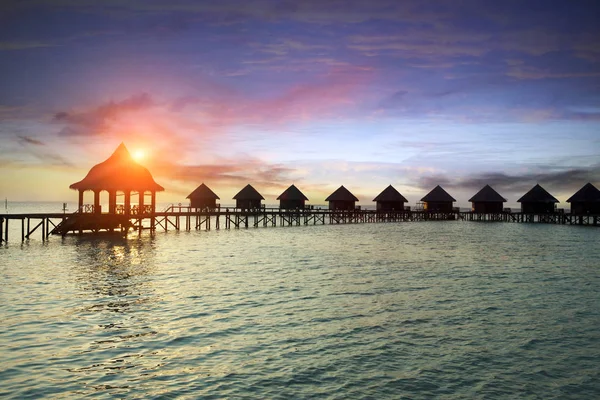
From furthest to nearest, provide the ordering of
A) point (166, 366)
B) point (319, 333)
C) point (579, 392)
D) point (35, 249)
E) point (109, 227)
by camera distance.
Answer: point (109, 227)
point (35, 249)
point (319, 333)
point (166, 366)
point (579, 392)

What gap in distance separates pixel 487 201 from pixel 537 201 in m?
7.12

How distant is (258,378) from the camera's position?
31.0 ft

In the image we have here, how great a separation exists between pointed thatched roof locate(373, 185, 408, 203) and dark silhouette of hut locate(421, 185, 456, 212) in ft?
17.0

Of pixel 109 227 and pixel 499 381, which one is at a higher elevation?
pixel 109 227

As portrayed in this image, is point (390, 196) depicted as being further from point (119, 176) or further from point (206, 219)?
point (119, 176)

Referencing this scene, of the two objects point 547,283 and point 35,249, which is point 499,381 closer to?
point 547,283

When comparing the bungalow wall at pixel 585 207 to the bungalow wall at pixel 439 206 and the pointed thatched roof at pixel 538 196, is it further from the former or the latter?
the bungalow wall at pixel 439 206

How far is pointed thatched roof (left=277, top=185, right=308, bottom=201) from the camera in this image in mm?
68875

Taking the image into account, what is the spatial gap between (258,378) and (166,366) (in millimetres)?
2104

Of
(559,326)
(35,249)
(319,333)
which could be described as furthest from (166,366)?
(35,249)

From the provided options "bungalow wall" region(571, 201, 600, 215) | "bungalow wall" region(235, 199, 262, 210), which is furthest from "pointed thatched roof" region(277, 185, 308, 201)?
"bungalow wall" region(571, 201, 600, 215)

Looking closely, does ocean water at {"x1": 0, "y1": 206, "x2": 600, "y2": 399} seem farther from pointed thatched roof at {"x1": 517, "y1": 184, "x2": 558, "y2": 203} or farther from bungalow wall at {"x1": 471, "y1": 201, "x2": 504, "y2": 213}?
bungalow wall at {"x1": 471, "y1": 201, "x2": 504, "y2": 213}

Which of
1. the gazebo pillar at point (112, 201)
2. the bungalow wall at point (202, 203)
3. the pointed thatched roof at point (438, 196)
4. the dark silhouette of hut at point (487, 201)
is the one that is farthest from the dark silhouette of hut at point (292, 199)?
the gazebo pillar at point (112, 201)

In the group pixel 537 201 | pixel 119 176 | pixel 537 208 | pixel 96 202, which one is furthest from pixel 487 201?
pixel 96 202
